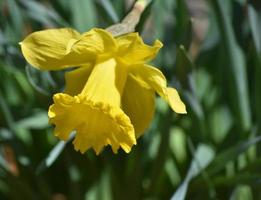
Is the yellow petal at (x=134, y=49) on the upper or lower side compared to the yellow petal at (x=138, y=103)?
upper

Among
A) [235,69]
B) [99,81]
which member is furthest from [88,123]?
[235,69]

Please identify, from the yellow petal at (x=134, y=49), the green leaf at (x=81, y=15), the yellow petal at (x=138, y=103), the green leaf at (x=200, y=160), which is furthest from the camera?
the green leaf at (x=81, y=15)

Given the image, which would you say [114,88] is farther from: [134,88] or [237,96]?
[237,96]

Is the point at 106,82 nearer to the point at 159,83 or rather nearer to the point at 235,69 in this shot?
the point at 159,83

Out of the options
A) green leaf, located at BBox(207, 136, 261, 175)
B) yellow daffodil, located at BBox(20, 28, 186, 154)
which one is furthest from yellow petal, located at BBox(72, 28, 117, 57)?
green leaf, located at BBox(207, 136, 261, 175)

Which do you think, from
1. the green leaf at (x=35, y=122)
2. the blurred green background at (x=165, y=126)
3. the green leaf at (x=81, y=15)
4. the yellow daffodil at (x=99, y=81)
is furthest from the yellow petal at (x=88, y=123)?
the green leaf at (x=81, y=15)

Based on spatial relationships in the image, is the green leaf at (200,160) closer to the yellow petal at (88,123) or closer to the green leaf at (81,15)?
the yellow petal at (88,123)

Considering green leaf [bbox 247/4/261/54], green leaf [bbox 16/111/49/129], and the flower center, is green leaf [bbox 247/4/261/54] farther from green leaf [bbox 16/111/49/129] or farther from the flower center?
green leaf [bbox 16/111/49/129]
